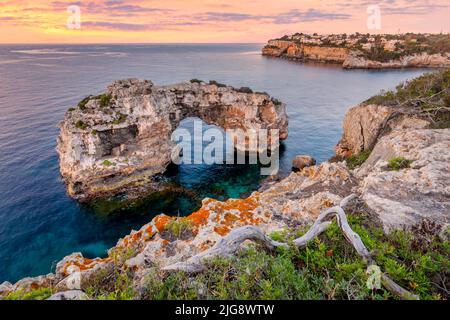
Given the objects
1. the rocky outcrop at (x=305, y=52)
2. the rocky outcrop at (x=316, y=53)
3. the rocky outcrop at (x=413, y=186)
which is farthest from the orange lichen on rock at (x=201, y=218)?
the rocky outcrop at (x=316, y=53)

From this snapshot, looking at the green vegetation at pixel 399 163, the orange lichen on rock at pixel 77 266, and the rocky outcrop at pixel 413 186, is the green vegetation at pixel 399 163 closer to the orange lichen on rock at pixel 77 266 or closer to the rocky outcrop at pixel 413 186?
the rocky outcrop at pixel 413 186

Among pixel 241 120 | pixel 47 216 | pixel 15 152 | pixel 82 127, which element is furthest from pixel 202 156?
pixel 15 152

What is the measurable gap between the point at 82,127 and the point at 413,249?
1140 inches

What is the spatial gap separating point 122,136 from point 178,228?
953 inches

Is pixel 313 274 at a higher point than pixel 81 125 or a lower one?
lower

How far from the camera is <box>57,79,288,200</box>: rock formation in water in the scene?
27.6 meters

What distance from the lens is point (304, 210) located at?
8938mm

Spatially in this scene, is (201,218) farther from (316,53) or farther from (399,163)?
(316,53)

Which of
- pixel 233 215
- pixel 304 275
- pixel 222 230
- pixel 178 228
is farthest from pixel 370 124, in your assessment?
pixel 304 275

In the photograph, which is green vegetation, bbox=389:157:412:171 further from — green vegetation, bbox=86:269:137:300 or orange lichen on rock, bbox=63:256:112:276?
orange lichen on rock, bbox=63:256:112:276

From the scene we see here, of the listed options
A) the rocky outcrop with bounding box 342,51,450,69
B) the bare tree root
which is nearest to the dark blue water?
the bare tree root

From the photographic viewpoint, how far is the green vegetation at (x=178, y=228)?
838 cm

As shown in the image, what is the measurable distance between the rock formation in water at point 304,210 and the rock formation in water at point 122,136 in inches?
845

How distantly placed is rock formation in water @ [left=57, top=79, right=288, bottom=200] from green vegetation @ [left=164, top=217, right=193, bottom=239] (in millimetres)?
22213
